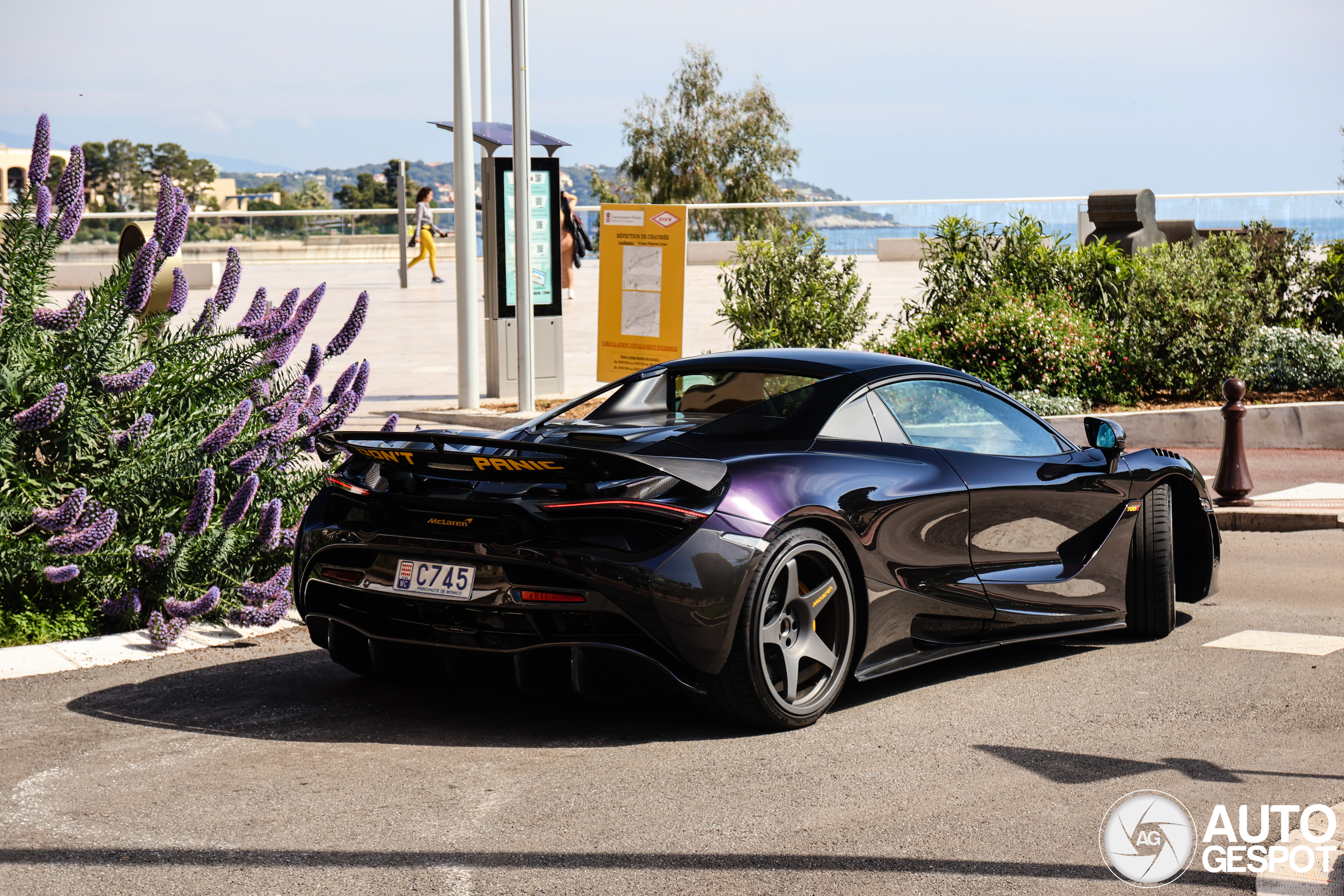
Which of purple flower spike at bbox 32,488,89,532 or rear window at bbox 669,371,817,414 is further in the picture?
purple flower spike at bbox 32,488,89,532

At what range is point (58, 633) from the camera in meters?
6.40

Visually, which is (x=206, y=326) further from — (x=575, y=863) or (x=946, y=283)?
(x=946, y=283)

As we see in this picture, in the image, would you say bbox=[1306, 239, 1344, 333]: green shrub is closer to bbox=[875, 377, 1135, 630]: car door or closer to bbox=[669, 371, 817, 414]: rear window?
bbox=[875, 377, 1135, 630]: car door

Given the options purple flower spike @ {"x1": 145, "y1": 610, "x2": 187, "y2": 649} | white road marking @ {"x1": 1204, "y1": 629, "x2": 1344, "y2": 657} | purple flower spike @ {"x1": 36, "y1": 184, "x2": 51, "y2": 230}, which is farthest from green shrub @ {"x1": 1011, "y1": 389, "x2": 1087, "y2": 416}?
purple flower spike @ {"x1": 36, "y1": 184, "x2": 51, "y2": 230}

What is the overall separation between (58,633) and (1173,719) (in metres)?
4.62

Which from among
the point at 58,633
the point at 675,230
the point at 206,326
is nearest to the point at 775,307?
the point at 675,230

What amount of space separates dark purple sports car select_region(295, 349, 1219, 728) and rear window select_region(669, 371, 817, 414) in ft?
0.03

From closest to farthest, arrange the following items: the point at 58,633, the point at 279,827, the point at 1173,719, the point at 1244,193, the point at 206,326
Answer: the point at 279,827
the point at 1173,719
the point at 58,633
the point at 206,326
the point at 1244,193

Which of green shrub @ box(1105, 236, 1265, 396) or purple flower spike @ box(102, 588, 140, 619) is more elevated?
green shrub @ box(1105, 236, 1265, 396)

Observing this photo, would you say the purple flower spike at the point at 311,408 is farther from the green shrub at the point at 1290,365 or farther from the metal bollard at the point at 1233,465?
the green shrub at the point at 1290,365

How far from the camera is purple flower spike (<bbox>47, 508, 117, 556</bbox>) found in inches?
236

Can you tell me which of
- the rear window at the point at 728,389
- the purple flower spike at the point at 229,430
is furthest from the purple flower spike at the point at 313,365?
the rear window at the point at 728,389

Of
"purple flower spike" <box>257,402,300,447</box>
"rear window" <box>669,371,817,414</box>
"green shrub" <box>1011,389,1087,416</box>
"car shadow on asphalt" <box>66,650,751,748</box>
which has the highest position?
"rear window" <box>669,371,817,414</box>

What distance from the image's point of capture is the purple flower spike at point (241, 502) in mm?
6316
